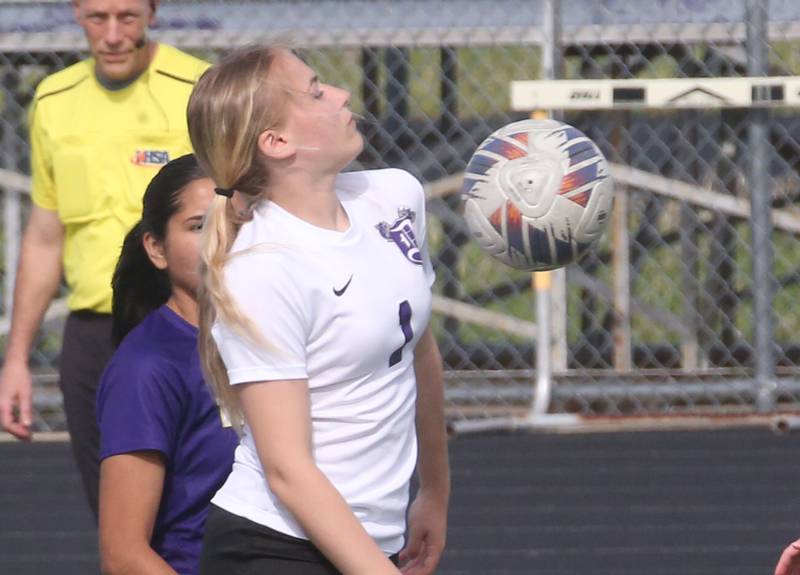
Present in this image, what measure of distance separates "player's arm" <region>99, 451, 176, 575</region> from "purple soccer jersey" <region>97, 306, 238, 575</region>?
0.02 m

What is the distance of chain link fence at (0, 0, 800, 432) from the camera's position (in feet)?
25.0

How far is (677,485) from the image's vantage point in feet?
21.0

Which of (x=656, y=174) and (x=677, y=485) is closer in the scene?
(x=677, y=485)

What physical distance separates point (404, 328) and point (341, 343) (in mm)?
126

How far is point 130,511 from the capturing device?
2.51 metres

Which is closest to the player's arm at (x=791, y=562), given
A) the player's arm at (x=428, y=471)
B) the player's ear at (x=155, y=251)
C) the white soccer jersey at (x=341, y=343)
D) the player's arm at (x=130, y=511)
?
the player's arm at (x=428, y=471)

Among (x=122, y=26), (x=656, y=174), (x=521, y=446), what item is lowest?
(x=521, y=446)

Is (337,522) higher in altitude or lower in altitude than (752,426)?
higher

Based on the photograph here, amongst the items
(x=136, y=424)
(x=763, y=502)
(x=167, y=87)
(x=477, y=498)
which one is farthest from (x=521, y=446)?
(x=136, y=424)

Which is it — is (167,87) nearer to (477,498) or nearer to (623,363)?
(477,498)

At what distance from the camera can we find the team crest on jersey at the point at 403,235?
95.0 inches

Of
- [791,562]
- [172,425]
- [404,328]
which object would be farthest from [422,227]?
[791,562]

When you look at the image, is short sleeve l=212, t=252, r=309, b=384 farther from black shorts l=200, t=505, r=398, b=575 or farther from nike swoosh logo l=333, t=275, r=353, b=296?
black shorts l=200, t=505, r=398, b=575

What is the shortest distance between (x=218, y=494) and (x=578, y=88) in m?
5.03
